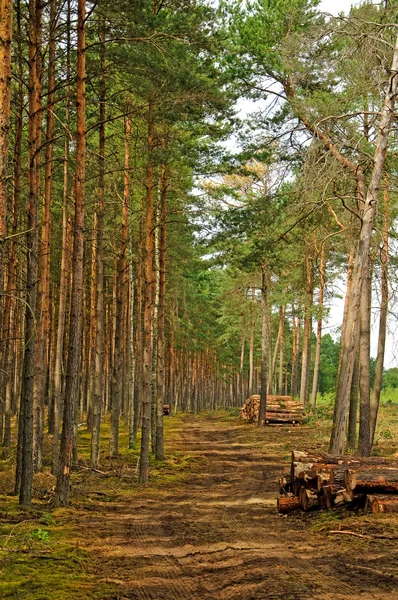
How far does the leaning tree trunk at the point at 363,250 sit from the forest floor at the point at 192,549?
7.49 feet

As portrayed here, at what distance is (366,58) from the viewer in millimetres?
13727

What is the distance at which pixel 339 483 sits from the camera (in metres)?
10.4

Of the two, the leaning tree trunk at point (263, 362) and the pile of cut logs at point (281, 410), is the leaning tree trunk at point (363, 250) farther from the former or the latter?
the pile of cut logs at point (281, 410)

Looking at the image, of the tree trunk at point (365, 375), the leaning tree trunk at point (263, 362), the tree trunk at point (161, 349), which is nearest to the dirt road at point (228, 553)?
the tree trunk at point (365, 375)

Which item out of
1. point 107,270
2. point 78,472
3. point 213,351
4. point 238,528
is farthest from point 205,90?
point 213,351

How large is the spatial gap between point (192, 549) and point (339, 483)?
323 centimetres

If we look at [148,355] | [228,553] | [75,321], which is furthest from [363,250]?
[228,553]

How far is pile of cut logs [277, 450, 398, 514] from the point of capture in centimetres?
957

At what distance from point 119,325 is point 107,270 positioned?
1943 cm

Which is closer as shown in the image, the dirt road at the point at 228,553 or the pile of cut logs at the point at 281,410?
the dirt road at the point at 228,553

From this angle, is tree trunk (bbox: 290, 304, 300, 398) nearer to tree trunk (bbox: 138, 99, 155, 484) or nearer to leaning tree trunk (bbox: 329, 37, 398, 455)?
tree trunk (bbox: 138, 99, 155, 484)

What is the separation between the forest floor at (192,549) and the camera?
6375mm

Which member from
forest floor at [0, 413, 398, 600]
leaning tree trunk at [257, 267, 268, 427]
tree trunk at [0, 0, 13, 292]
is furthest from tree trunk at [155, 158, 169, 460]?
leaning tree trunk at [257, 267, 268, 427]

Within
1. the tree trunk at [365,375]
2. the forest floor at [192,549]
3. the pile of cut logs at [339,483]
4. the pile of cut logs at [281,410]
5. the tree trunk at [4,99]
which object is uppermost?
the tree trunk at [4,99]
